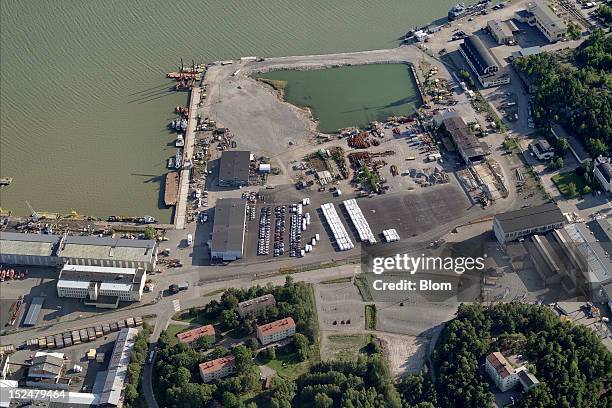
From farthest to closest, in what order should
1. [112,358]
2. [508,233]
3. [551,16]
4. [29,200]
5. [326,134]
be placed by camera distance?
[551,16] → [326,134] → [29,200] → [508,233] → [112,358]

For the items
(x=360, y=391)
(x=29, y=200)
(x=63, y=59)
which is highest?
(x=63, y=59)

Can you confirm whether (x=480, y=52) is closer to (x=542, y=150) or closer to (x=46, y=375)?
(x=542, y=150)

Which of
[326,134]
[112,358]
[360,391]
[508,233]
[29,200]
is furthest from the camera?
[326,134]

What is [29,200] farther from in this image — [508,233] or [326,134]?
[508,233]

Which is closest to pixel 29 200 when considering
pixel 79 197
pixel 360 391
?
pixel 79 197

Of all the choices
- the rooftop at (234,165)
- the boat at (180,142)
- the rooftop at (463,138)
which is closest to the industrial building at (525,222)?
the rooftop at (463,138)

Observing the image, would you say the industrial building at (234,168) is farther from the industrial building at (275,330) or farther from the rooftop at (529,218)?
the rooftop at (529,218)
